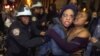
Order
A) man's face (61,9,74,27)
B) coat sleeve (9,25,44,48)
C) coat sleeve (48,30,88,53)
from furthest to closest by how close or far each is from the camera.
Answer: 1. coat sleeve (9,25,44,48)
2. man's face (61,9,74,27)
3. coat sleeve (48,30,88,53)

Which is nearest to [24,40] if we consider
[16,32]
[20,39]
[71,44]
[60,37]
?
[20,39]

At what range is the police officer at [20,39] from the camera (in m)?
5.83

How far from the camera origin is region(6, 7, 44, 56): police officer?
19.1 feet

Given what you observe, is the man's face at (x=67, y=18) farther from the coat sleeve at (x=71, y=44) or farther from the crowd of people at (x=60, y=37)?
the coat sleeve at (x=71, y=44)

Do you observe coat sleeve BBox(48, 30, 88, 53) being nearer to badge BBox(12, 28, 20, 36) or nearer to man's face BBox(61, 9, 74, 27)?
man's face BBox(61, 9, 74, 27)

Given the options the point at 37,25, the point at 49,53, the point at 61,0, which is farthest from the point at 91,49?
the point at 61,0

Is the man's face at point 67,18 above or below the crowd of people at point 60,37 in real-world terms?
above

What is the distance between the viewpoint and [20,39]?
582cm

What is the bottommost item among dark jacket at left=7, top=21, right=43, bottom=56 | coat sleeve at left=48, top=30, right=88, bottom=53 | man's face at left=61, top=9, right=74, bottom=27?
dark jacket at left=7, top=21, right=43, bottom=56

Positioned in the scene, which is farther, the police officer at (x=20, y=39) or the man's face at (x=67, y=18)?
the police officer at (x=20, y=39)

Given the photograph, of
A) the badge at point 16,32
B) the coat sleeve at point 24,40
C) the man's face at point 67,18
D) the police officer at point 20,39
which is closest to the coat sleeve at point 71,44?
the man's face at point 67,18

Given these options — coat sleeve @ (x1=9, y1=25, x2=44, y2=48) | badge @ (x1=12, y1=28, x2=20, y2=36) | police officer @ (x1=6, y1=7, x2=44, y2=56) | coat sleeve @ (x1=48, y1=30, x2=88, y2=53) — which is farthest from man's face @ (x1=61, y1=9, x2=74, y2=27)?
badge @ (x1=12, y1=28, x2=20, y2=36)

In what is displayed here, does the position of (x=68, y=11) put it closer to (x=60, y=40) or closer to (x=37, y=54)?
(x=60, y=40)

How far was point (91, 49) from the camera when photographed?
7035 millimetres
